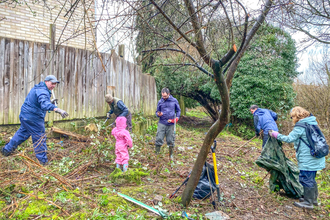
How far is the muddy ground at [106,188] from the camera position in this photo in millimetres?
3008

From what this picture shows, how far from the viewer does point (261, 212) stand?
3789mm

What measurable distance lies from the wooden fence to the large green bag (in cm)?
296

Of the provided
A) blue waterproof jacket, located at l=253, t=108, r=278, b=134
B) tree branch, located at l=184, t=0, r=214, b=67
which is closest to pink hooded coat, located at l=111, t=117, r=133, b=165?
tree branch, located at l=184, t=0, r=214, b=67

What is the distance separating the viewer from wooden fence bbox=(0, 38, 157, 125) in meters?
5.21

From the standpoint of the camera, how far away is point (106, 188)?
373 centimetres

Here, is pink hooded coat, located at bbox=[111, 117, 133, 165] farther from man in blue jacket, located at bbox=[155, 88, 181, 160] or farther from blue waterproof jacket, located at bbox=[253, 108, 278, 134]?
blue waterproof jacket, located at bbox=[253, 108, 278, 134]

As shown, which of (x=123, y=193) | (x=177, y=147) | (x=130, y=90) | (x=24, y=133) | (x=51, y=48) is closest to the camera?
(x=123, y=193)

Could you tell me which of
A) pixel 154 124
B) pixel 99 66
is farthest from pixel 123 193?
pixel 154 124

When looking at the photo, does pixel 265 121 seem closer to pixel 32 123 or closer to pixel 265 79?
pixel 265 79

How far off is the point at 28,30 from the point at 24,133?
6.04 meters

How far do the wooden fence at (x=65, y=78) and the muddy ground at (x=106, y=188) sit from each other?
0.83 m

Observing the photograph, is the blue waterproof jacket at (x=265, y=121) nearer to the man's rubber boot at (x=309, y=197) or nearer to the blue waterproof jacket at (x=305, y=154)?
the blue waterproof jacket at (x=305, y=154)

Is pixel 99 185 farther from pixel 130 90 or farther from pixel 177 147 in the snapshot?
pixel 130 90

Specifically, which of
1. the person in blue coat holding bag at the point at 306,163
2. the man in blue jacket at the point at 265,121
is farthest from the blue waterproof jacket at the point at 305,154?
the man in blue jacket at the point at 265,121
